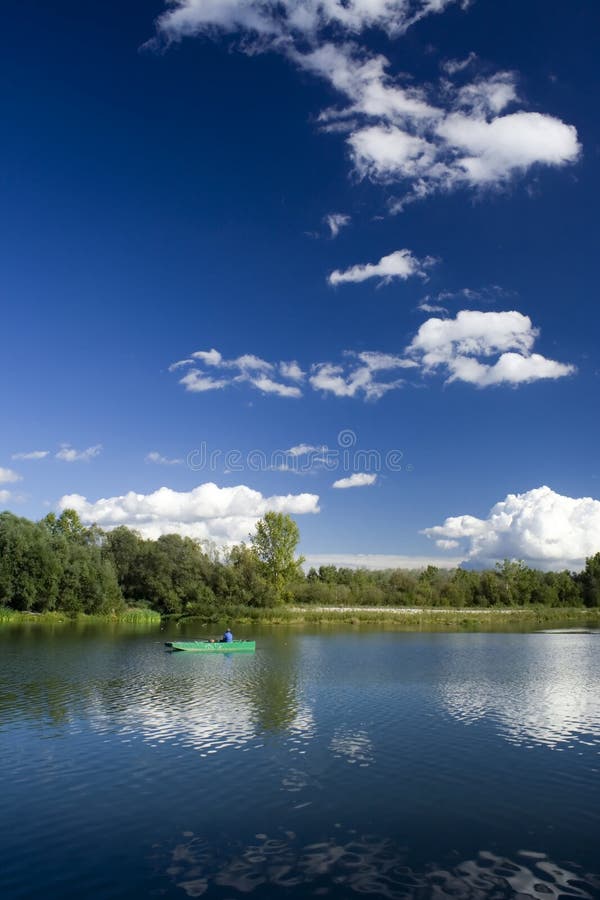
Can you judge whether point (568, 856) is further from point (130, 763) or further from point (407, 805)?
point (130, 763)

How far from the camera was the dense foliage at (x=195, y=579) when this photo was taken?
8744cm

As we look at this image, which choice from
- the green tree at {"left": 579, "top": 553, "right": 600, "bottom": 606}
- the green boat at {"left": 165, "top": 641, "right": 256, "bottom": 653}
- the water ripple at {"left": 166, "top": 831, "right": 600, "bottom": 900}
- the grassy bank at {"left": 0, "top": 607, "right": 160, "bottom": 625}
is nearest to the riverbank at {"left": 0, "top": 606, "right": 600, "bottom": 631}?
the grassy bank at {"left": 0, "top": 607, "right": 160, "bottom": 625}

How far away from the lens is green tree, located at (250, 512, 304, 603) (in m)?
103

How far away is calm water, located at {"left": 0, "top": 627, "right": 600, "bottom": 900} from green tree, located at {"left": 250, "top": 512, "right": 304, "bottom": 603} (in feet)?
215

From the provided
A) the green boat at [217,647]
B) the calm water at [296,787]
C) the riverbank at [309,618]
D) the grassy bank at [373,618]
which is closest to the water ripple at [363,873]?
the calm water at [296,787]

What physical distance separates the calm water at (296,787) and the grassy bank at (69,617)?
1976 inches

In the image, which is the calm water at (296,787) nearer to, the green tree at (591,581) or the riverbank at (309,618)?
the riverbank at (309,618)

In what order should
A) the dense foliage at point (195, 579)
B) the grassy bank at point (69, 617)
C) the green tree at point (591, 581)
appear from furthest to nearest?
the green tree at point (591, 581), the dense foliage at point (195, 579), the grassy bank at point (69, 617)

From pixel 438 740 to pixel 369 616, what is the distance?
78.9 metres

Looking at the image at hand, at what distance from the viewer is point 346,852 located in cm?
1341

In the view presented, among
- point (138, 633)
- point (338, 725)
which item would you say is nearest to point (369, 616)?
point (138, 633)

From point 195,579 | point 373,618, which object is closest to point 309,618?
point 373,618

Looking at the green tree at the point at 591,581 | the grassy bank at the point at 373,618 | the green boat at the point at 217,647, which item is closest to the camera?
the green boat at the point at 217,647

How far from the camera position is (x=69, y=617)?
294 feet
